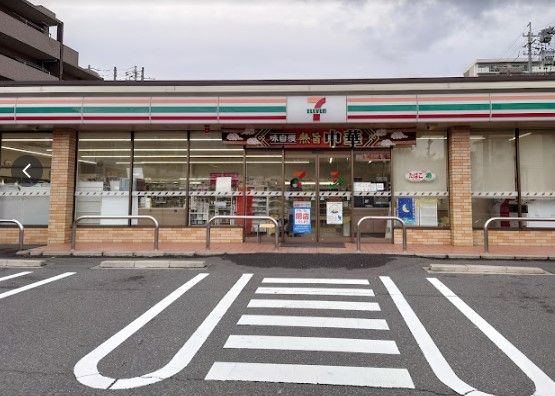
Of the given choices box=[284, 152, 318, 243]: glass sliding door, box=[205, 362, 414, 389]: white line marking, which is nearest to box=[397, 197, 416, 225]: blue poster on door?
box=[284, 152, 318, 243]: glass sliding door

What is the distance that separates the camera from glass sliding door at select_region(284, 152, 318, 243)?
12.1 meters

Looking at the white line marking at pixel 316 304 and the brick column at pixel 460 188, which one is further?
the brick column at pixel 460 188

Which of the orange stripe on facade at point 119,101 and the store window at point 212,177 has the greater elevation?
the orange stripe on facade at point 119,101

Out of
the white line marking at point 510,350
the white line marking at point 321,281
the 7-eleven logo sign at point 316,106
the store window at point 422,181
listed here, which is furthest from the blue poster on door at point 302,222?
the white line marking at point 510,350

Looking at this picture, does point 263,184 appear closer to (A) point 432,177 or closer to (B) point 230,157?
(B) point 230,157

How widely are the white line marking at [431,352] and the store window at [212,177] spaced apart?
6883 mm

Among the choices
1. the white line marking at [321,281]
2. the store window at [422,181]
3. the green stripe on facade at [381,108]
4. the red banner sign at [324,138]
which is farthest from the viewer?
the red banner sign at [324,138]

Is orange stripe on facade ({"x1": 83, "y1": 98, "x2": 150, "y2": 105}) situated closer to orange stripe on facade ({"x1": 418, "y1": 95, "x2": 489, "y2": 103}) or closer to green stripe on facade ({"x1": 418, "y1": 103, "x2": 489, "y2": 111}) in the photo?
orange stripe on facade ({"x1": 418, "y1": 95, "x2": 489, "y2": 103})

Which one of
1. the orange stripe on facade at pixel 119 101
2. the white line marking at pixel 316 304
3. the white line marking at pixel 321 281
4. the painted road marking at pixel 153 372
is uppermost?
the orange stripe on facade at pixel 119 101

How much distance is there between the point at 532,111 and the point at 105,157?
12.0m

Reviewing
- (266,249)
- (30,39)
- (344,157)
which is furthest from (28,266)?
(30,39)

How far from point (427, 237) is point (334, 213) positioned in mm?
2689

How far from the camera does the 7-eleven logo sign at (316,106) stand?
10909mm

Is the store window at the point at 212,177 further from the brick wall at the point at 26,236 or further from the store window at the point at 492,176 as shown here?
the store window at the point at 492,176
